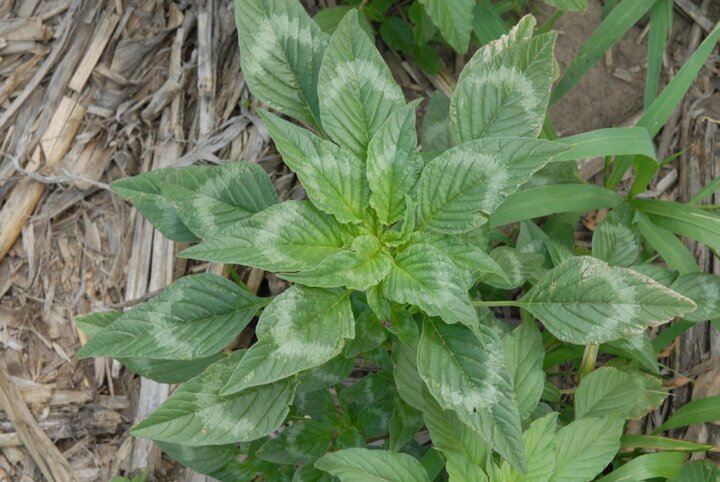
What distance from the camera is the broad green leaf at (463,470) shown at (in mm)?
1808

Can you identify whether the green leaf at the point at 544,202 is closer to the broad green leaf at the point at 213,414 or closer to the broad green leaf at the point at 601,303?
the broad green leaf at the point at 601,303

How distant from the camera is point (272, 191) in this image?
1896 millimetres

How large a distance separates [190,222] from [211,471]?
90 cm

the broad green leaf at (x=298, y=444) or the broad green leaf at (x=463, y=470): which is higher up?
the broad green leaf at (x=463, y=470)

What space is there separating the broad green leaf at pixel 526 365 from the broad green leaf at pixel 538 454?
0.09 metres

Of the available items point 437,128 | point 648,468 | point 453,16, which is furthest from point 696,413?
point 453,16

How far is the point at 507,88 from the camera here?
1803mm

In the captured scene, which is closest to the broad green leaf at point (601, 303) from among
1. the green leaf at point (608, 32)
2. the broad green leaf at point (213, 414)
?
the broad green leaf at point (213, 414)

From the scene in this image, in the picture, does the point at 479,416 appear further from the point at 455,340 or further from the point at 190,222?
the point at 190,222

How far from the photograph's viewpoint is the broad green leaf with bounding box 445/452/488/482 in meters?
1.81

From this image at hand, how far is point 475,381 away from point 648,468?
85 centimetres

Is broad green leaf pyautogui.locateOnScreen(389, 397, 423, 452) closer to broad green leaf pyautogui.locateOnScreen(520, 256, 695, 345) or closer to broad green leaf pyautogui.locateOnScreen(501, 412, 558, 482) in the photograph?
broad green leaf pyautogui.locateOnScreen(501, 412, 558, 482)

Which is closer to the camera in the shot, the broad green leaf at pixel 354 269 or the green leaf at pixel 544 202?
the broad green leaf at pixel 354 269

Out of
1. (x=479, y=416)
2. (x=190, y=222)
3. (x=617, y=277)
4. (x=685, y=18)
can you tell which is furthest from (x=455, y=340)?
(x=685, y=18)
